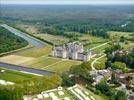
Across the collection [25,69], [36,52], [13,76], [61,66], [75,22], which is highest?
[13,76]

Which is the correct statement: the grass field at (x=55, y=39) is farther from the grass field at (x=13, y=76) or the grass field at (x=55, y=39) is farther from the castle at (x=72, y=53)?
the grass field at (x=13, y=76)

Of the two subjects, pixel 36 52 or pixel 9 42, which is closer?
pixel 36 52

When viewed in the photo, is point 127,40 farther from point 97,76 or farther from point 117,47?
point 97,76

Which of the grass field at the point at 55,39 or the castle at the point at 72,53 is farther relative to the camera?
the grass field at the point at 55,39

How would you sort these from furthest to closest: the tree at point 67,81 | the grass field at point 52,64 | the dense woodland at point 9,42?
the dense woodland at point 9,42, the grass field at point 52,64, the tree at point 67,81

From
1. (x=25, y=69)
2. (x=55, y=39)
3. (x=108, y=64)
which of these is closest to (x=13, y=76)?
(x=25, y=69)

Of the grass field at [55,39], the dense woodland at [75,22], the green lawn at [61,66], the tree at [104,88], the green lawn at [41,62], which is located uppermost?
the tree at [104,88]

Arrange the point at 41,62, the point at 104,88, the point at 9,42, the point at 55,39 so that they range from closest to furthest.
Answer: the point at 104,88 < the point at 41,62 < the point at 9,42 < the point at 55,39

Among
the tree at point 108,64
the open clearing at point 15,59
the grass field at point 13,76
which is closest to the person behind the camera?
the grass field at point 13,76

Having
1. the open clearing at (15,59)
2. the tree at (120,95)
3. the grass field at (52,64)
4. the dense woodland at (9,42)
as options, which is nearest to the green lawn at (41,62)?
the grass field at (52,64)

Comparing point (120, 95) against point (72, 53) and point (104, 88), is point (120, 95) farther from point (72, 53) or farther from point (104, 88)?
point (72, 53)

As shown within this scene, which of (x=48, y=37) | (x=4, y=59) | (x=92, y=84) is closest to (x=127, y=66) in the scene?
(x=92, y=84)
